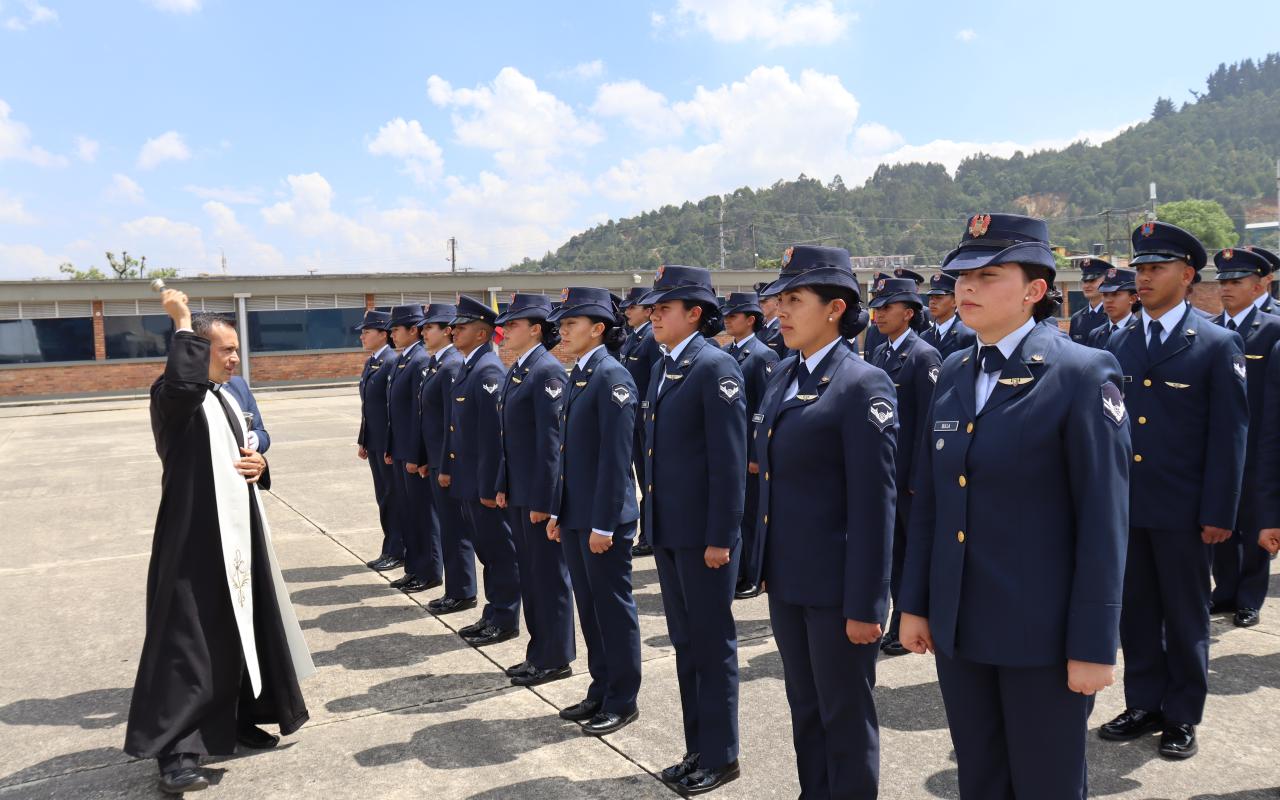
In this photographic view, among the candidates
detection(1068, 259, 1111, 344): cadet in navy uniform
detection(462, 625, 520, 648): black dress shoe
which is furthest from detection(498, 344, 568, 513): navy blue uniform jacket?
detection(1068, 259, 1111, 344): cadet in navy uniform

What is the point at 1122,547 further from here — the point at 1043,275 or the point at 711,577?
the point at 711,577

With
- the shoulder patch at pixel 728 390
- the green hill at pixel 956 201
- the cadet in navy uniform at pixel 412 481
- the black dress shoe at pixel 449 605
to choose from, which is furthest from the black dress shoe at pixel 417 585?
the green hill at pixel 956 201

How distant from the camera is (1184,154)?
585 feet

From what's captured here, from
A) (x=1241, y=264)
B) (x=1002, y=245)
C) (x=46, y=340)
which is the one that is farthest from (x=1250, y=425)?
(x=46, y=340)

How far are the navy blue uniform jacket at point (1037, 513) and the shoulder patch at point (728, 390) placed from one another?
136 centimetres

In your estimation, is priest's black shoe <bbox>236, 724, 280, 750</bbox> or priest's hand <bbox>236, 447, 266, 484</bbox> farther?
priest's black shoe <bbox>236, 724, 280, 750</bbox>

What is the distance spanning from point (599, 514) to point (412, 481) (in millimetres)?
3537

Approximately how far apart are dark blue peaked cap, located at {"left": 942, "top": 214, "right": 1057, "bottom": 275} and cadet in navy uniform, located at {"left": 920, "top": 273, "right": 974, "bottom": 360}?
4060 mm

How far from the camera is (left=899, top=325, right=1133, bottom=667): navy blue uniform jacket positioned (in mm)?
2396

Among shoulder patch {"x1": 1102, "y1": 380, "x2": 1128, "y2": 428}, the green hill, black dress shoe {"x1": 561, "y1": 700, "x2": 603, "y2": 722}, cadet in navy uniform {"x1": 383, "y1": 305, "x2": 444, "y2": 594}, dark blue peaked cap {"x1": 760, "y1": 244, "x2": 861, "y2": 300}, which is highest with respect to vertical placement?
the green hill

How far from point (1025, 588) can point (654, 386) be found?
2.09 metres

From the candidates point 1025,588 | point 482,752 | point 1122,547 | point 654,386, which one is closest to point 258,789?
point 482,752

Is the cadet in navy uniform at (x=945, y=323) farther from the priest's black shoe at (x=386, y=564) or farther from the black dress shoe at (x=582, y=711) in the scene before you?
the priest's black shoe at (x=386, y=564)

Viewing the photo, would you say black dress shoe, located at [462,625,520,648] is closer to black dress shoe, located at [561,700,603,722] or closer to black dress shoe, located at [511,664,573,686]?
black dress shoe, located at [511,664,573,686]
